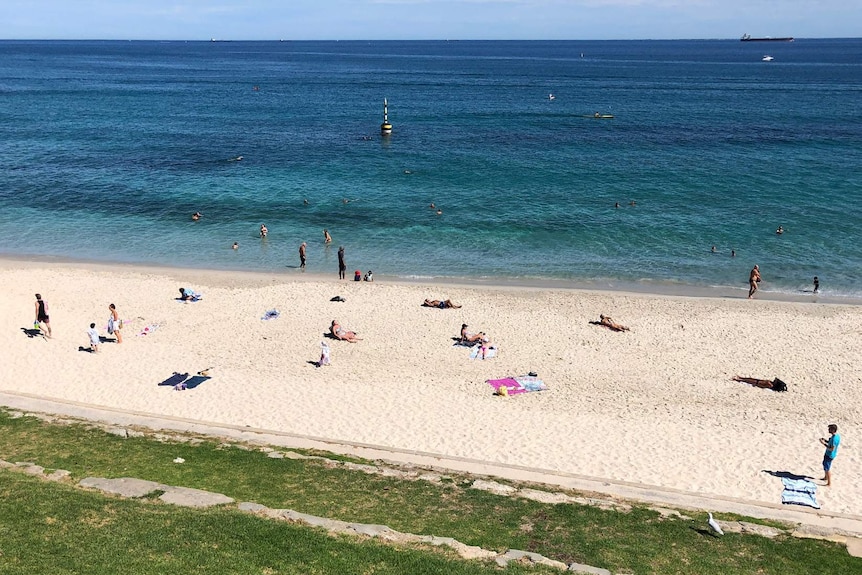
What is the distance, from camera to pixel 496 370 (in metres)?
23.9

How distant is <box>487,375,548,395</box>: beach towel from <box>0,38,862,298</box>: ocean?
1334 cm

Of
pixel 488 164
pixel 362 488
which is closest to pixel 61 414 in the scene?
pixel 362 488

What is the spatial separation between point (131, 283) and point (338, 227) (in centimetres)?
1404

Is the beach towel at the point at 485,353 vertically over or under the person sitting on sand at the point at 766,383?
under

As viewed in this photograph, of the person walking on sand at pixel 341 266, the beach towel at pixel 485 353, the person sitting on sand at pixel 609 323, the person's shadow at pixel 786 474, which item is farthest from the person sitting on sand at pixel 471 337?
the person's shadow at pixel 786 474

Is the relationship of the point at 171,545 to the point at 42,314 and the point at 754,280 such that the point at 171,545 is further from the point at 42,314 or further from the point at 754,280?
the point at 754,280

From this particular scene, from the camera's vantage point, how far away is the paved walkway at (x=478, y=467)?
1495cm

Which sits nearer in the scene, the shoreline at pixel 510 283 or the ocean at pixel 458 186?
the shoreline at pixel 510 283

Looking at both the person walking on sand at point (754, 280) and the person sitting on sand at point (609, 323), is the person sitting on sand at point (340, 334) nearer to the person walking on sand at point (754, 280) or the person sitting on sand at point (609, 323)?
the person sitting on sand at point (609, 323)

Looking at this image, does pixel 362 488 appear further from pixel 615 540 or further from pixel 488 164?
pixel 488 164

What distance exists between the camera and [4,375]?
A: 75.5 ft

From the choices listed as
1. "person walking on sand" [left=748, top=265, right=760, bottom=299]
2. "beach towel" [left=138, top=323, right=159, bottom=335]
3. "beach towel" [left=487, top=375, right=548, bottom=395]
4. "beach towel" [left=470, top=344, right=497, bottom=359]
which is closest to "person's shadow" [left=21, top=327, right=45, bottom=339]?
"beach towel" [left=138, top=323, right=159, bottom=335]

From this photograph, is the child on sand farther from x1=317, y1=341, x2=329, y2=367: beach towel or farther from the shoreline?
the shoreline

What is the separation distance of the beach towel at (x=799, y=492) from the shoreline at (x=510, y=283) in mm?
16315
